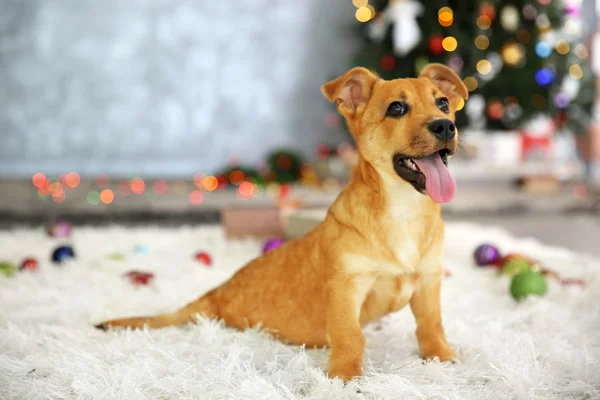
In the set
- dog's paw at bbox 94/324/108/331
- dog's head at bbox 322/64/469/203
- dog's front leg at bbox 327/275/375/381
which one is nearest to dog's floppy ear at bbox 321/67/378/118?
dog's head at bbox 322/64/469/203

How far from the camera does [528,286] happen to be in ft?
5.48

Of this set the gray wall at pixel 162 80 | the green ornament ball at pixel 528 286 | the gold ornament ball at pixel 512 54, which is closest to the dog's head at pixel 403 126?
the green ornament ball at pixel 528 286

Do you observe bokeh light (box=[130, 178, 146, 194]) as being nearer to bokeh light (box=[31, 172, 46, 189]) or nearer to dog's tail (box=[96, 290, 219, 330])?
bokeh light (box=[31, 172, 46, 189])

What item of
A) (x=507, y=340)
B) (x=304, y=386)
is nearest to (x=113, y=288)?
(x=304, y=386)

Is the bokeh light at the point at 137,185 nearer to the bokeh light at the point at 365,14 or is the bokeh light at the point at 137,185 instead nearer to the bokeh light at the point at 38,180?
the bokeh light at the point at 38,180

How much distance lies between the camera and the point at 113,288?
5.84 ft

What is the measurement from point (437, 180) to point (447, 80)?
392 millimetres

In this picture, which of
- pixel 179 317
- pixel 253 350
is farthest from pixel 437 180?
pixel 179 317

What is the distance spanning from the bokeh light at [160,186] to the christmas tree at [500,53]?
1.85 meters

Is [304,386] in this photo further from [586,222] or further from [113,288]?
[586,222]

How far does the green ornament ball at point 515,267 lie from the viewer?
1.93 m

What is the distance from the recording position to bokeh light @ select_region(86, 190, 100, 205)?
13.5 feet

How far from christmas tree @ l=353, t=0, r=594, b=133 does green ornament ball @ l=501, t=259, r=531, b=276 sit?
2.36 m

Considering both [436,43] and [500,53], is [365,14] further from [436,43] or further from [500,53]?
[500,53]
